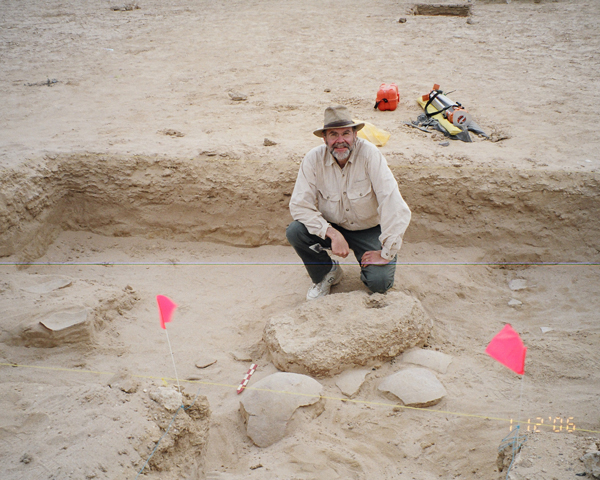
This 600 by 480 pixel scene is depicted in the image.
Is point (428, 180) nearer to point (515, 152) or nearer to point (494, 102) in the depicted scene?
point (515, 152)

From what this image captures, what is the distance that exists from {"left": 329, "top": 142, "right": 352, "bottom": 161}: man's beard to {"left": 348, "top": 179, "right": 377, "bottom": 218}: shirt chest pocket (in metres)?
0.21

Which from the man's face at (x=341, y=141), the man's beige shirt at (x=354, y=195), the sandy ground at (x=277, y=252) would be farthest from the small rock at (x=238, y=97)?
the man's face at (x=341, y=141)

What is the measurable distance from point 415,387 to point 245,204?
2360mm

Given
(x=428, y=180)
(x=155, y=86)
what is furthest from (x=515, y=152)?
(x=155, y=86)

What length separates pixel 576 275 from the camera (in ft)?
12.6

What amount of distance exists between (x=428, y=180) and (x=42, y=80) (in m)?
5.63

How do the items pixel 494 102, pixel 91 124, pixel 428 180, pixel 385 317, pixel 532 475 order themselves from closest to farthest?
1. pixel 532 475
2. pixel 385 317
3. pixel 428 180
4. pixel 91 124
5. pixel 494 102

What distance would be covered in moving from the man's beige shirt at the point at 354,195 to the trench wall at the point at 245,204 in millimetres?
902

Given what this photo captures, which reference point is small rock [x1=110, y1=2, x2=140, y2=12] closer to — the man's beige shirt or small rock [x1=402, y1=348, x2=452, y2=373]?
the man's beige shirt

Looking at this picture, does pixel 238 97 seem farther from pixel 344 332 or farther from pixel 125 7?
pixel 125 7

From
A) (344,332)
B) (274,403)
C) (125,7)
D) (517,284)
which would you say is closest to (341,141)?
(344,332)

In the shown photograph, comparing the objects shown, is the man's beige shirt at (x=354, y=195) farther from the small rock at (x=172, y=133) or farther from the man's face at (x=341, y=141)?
the small rock at (x=172, y=133)

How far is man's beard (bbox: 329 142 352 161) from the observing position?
3.11m

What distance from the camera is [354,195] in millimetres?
3264
